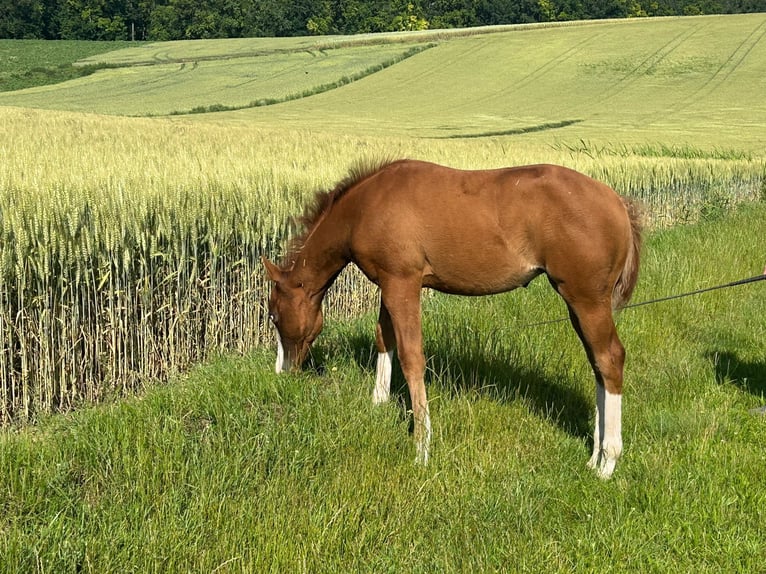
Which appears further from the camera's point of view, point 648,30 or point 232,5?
point 232,5

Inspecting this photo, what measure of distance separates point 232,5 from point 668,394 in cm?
10334

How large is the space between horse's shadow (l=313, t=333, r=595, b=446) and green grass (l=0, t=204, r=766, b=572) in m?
Answer: 0.03

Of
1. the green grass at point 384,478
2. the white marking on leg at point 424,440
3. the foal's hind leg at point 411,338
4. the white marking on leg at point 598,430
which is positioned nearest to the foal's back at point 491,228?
the foal's hind leg at point 411,338

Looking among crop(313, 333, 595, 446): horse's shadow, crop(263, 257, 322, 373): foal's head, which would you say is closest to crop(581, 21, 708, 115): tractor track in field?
crop(313, 333, 595, 446): horse's shadow

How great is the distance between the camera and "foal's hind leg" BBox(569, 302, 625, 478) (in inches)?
186

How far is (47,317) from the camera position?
613 cm

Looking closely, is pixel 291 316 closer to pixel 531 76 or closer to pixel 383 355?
pixel 383 355

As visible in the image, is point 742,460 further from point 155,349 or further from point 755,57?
point 755,57

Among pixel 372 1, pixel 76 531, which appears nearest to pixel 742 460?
pixel 76 531

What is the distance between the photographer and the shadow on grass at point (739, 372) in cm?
639

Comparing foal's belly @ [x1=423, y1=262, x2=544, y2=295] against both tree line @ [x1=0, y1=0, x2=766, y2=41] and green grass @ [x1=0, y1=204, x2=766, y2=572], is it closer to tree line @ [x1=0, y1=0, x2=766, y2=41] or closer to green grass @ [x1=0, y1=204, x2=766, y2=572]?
green grass @ [x1=0, y1=204, x2=766, y2=572]

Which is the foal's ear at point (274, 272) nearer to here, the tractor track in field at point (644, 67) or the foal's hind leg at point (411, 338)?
the foal's hind leg at point (411, 338)

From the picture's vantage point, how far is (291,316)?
5559mm

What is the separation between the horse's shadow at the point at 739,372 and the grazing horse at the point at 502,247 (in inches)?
81.2
